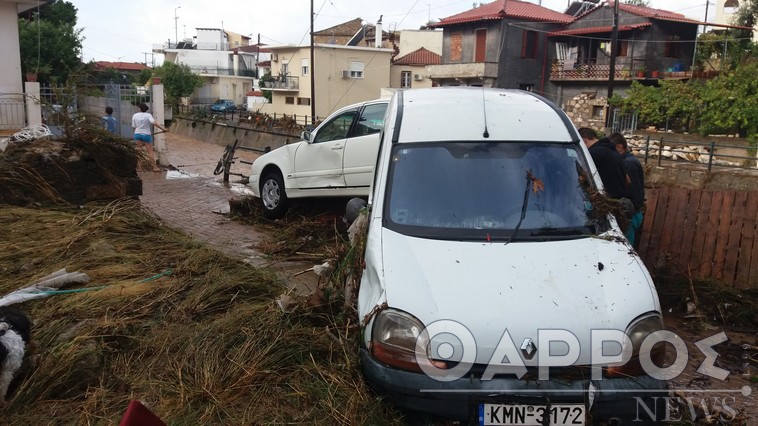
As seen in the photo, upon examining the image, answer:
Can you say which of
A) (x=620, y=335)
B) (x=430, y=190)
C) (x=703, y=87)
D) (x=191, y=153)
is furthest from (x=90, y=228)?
(x=703, y=87)

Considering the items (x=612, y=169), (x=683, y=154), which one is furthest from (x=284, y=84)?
(x=612, y=169)

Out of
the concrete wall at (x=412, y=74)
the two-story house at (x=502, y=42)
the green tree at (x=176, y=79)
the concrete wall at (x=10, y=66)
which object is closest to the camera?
the concrete wall at (x=10, y=66)

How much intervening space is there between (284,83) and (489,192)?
52.0 metres

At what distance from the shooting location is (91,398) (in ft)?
13.0

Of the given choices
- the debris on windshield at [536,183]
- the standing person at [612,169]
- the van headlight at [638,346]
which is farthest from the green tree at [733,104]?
the van headlight at [638,346]

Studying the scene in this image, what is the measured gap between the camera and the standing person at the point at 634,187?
681 centimetres

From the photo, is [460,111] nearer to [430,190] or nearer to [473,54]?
[430,190]

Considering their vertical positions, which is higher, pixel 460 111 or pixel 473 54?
pixel 473 54

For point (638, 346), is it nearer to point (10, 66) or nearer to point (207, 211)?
point (207, 211)

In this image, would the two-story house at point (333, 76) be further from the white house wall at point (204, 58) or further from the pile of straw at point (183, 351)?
the pile of straw at point (183, 351)

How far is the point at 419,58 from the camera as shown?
53.5 m

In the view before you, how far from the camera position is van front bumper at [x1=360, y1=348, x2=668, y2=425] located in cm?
338

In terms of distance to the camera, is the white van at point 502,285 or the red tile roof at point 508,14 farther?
the red tile roof at point 508,14

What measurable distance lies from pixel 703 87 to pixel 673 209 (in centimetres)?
2225
